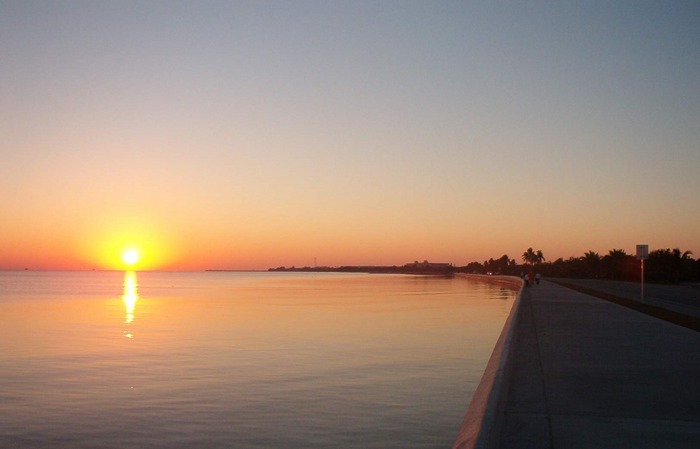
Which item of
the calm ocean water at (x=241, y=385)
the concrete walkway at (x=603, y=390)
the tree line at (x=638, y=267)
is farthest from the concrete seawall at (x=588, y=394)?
the tree line at (x=638, y=267)

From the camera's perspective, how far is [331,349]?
2036 cm

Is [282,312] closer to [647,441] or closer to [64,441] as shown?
[64,441]

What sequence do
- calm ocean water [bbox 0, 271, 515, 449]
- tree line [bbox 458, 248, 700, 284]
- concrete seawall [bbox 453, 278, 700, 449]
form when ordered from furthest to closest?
1. tree line [bbox 458, 248, 700, 284]
2. calm ocean water [bbox 0, 271, 515, 449]
3. concrete seawall [bbox 453, 278, 700, 449]

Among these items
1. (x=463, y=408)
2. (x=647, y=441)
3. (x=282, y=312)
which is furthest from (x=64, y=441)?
(x=282, y=312)

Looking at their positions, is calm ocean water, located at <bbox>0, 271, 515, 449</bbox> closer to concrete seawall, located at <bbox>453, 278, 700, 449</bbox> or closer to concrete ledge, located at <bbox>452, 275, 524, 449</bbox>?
concrete ledge, located at <bbox>452, 275, 524, 449</bbox>

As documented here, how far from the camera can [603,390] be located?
971cm

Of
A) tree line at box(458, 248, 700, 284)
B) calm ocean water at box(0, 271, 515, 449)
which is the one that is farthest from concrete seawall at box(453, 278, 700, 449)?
tree line at box(458, 248, 700, 284)

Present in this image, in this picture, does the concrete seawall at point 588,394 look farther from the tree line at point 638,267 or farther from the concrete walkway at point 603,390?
the tree line at point 638,267

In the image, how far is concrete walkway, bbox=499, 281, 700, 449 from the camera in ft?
24.1

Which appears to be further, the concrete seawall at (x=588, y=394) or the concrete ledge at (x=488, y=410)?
the concrete seawall at (x=588, y=394)

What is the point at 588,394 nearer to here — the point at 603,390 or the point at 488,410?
the point at 603,390

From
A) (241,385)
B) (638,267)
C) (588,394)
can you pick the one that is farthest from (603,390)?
(638,267)

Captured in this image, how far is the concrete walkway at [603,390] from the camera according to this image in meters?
7.33

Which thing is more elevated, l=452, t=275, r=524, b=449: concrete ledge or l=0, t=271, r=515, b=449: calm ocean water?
l=452, t=275, r=524, b=449: concrete ledge
